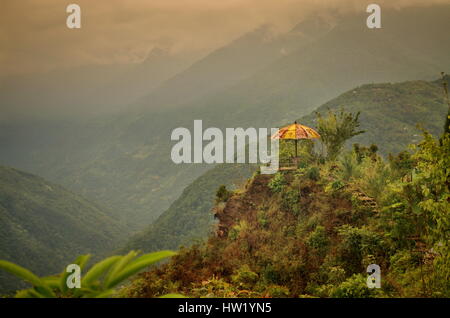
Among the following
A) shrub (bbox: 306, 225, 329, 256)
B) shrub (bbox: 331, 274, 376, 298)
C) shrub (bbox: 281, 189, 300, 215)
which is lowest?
shrub (bbox: 331, 274, 376, 298)

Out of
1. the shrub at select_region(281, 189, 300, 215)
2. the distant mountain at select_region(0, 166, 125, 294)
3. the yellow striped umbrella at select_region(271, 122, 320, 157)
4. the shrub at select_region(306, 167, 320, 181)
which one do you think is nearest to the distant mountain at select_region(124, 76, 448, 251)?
the distant mountain at select_region(0, 166, 125, 294)

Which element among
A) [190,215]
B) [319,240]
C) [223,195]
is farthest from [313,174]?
[190,215]

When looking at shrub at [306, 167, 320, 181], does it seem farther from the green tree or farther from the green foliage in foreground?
the green foliage in foreground

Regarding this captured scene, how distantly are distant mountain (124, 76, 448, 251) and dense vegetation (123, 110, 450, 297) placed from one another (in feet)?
99.6

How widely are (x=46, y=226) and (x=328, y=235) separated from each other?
82590mm

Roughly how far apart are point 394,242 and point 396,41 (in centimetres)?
13684

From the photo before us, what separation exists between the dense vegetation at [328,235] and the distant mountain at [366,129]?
3036cm

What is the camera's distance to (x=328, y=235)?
6906 mm

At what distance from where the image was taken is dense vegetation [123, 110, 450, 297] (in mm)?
3852

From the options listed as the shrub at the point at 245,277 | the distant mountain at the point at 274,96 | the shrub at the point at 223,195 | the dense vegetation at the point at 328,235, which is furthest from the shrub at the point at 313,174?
the distant mountain at the point at 274,96

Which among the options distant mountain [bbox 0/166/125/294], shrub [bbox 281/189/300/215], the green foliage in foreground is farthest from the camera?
distant mountain [bbox 0/166/125/294]

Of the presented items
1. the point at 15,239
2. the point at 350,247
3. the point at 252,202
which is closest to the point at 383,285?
the point at 350,247
